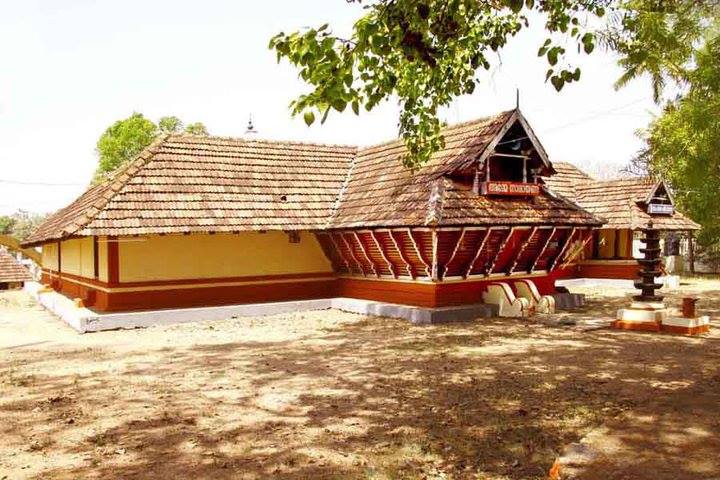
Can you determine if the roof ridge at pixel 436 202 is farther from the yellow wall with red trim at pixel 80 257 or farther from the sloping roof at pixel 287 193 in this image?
the yellow wall with red trim at pixel 80 257

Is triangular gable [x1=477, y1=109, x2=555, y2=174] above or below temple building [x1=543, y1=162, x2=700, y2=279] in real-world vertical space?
above

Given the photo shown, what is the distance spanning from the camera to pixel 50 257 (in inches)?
968

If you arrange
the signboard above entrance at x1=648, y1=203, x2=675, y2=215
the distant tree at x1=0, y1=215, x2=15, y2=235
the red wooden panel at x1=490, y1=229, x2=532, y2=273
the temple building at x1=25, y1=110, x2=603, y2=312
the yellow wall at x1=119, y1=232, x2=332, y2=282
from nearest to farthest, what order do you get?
the temple building at x1=25, y1=110, x2=603, y2=312 < the yellow wall at x1=119, y1=232, x2=332, y2=282 < the red wooden panel at x1=490, y1=229, x2=532, y2=273 < the signboard above entrance at x1=648, y1=203, x2=675, y2=215 < the distant tree at x1=0, y1=215, x2=15, y2=235

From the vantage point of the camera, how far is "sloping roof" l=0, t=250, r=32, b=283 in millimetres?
29922

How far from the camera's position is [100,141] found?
4147 cm

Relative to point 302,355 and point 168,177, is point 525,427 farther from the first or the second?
point 168,177

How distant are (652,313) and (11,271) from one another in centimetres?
3006

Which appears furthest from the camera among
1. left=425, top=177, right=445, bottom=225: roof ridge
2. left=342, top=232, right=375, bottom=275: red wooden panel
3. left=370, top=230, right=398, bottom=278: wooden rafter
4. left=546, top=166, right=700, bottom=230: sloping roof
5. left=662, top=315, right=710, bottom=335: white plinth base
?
left=546, top=166, right=700, bottom=230: sloping roof

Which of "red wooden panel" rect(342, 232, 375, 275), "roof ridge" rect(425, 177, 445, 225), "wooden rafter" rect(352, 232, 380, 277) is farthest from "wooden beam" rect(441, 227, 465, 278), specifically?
"red wooden panel" rect(342, 232, 375, 275)

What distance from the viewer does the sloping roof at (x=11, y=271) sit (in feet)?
98.2

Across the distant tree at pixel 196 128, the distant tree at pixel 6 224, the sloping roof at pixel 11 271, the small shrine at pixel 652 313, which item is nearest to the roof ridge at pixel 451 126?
the small shrine at pixel 652 313

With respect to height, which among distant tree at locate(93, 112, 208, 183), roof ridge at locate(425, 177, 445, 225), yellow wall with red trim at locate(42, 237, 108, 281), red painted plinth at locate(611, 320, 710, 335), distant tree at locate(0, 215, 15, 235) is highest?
distant tree at locate(93, 112, 208, 183)

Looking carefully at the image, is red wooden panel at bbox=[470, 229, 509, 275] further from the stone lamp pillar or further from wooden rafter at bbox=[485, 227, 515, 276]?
the stone lamp pillar

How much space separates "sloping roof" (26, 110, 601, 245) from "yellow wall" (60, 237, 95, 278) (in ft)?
3.16
